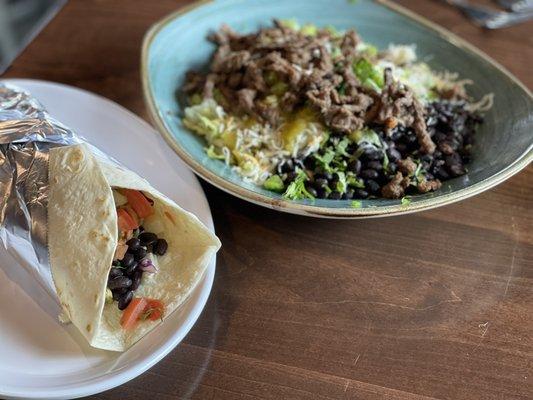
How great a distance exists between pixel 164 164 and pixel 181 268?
0.47m

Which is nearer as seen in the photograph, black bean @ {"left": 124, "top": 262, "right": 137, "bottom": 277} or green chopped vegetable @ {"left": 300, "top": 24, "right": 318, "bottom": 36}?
black bean @ {"left": 124, "top": 262, "right": 137, "bottom": 277}

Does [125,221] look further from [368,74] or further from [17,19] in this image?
[17,19]

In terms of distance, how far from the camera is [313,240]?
1872mm

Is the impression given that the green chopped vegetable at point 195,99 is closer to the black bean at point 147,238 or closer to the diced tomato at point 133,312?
the black bean at point 147,238

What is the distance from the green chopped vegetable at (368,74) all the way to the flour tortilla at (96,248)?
0.93 meters

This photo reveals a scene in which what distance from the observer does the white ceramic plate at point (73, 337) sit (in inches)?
54.5

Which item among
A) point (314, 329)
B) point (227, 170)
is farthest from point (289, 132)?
point (314, 329)

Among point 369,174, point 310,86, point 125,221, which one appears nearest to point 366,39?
point 310,86

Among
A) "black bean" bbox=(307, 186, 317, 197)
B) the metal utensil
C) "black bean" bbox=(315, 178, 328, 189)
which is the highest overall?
the metal utensil

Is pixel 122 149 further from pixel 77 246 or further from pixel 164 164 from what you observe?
pixel 77 246

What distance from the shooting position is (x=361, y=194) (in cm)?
192

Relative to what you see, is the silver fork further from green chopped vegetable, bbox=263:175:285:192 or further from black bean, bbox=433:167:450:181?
green chopped vegetable, bbox=263:175:285:192

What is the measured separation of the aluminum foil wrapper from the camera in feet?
4.99

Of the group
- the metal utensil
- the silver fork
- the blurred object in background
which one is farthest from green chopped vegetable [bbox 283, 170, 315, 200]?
the blurred object in background
